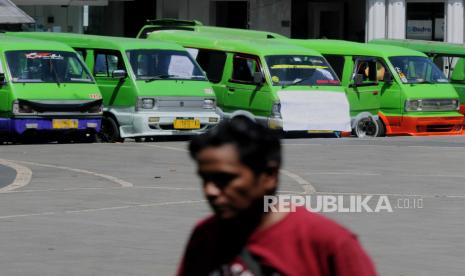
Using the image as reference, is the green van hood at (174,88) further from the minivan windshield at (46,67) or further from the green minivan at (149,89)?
the minivan windshield at (46,67)

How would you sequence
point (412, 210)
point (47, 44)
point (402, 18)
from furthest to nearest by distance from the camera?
point (402, 18) → point (47, 44) → point (412, 210)

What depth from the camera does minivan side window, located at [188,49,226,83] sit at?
2636 cm

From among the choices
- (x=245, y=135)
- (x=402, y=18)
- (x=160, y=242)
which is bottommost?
(x=160, y=242)

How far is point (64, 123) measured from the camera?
23406 millimetres

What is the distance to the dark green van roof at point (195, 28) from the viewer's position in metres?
31.0

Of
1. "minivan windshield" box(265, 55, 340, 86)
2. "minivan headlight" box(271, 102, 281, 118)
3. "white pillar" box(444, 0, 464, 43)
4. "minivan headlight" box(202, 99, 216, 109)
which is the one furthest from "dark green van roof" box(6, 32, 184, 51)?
"white pillar" box(444, 0, 464, 43)

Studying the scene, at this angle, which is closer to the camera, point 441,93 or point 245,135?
point 245,135

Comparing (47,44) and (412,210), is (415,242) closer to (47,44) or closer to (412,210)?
(412,210)

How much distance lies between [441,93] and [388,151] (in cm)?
570

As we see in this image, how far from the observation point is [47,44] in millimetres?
24312

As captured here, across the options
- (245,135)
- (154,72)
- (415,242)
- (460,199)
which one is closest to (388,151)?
(154,72)

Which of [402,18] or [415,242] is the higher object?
[402,18]

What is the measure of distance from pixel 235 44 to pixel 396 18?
17.3m

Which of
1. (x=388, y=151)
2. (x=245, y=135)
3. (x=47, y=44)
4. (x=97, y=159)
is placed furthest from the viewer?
(x=47, y=44)
